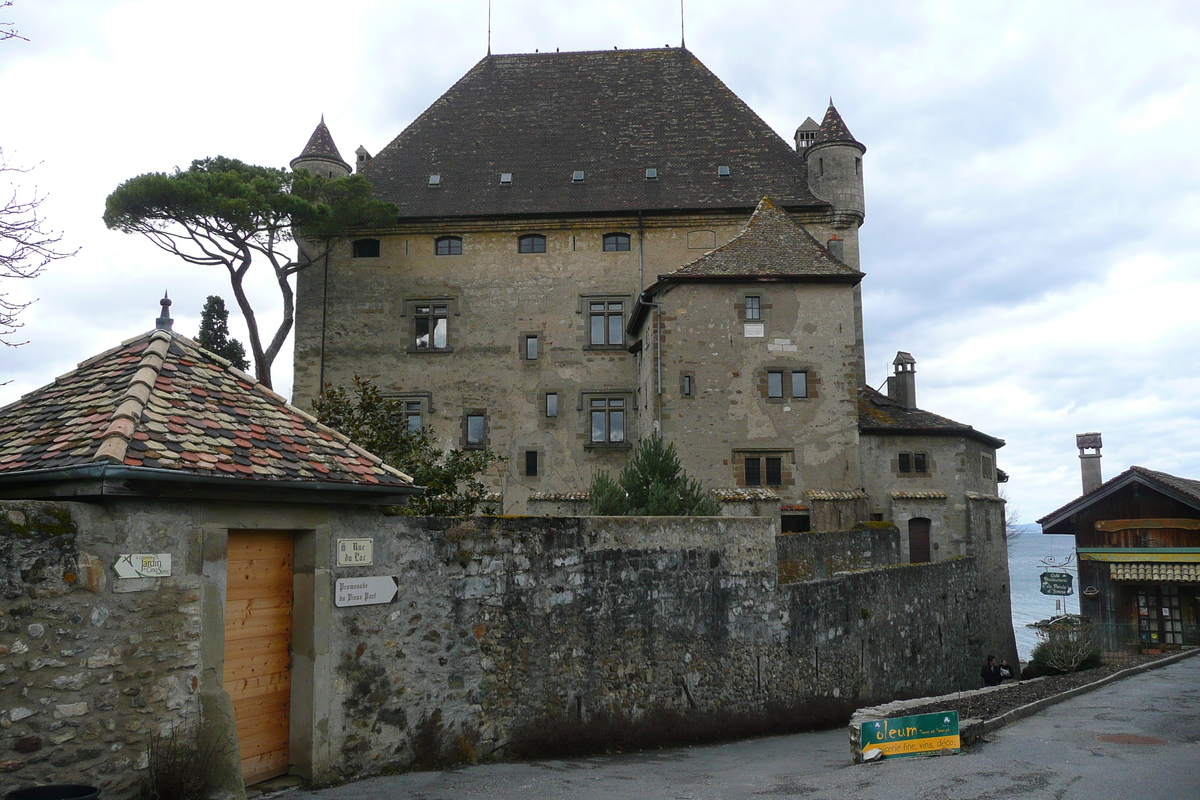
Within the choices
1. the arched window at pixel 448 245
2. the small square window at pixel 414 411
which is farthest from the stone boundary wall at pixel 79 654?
the arched window at pixel 448 245

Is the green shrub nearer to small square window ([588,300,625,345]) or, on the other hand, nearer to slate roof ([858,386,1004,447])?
slate roof ([858,386,1004,447])

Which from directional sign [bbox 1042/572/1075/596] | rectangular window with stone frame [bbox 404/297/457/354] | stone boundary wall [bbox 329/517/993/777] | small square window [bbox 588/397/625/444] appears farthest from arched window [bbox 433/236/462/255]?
directional sign [bbox 1042/572/1075/596]

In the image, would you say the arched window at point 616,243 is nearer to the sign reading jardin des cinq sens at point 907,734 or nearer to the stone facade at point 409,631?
the stone facade at point 409,631

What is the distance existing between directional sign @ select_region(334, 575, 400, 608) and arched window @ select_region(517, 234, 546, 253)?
2338 centimetres

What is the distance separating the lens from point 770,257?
2620 centimetres

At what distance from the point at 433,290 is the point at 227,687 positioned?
24510 mm

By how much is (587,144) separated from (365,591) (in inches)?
1077

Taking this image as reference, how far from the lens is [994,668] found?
22484 millimetres

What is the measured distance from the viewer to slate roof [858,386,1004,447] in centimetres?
2634

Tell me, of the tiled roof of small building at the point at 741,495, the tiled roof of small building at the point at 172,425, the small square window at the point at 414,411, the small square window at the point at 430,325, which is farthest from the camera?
the small square window at the point at 430,325

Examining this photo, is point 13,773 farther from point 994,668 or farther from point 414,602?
point 994,668

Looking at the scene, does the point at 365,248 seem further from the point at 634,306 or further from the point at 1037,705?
the point at 1037,705

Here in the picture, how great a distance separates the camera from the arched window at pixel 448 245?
32000 mm

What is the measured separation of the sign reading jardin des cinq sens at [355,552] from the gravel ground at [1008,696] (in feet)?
23.6
